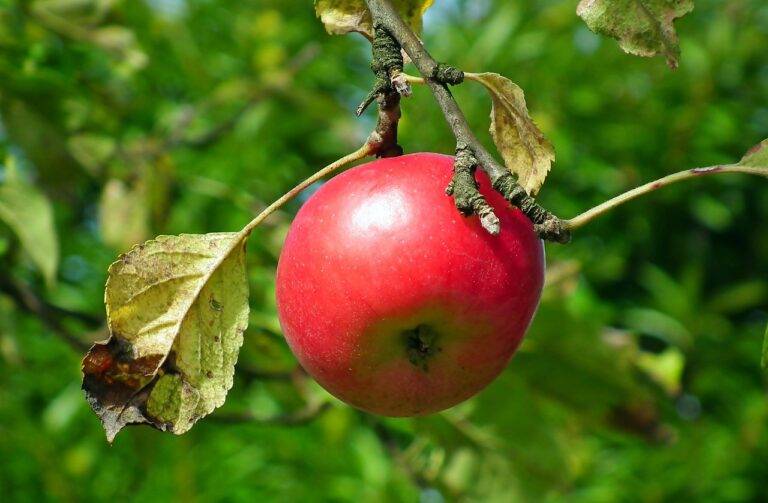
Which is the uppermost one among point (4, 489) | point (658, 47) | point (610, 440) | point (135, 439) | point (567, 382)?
point (658, 47)

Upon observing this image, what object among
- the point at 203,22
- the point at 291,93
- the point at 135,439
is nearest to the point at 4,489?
the point at 135,439

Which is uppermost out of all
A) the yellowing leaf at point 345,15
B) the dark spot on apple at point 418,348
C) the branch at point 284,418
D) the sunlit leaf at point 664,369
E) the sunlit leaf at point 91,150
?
the yellowing leaf at point 345,15

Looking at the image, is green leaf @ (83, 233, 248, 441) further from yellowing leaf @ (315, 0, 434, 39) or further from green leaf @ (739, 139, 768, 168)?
green leaf @ (739, 139, 768, 168)

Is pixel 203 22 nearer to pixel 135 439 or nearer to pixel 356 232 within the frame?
pixel 135 439

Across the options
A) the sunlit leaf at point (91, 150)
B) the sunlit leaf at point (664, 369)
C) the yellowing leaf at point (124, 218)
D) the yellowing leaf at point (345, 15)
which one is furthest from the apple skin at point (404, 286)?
the sunlit leaf at point (664, 369)

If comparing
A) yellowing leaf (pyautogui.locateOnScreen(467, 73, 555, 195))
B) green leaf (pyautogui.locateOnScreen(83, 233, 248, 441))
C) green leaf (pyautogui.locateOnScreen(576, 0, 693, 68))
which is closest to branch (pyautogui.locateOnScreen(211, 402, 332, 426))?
green leaf (pyautogui.locateOnScreen(83, 233, 248, 441))

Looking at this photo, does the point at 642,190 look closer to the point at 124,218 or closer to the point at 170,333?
the point at 170,333

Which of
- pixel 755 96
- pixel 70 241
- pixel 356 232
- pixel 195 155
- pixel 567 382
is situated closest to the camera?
pixel 356 232

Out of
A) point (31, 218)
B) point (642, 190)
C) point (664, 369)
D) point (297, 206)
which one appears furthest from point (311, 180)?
point (664, 369)

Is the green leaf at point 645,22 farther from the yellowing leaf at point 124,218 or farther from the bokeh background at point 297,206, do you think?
the yellowing leaf at point 124,218
